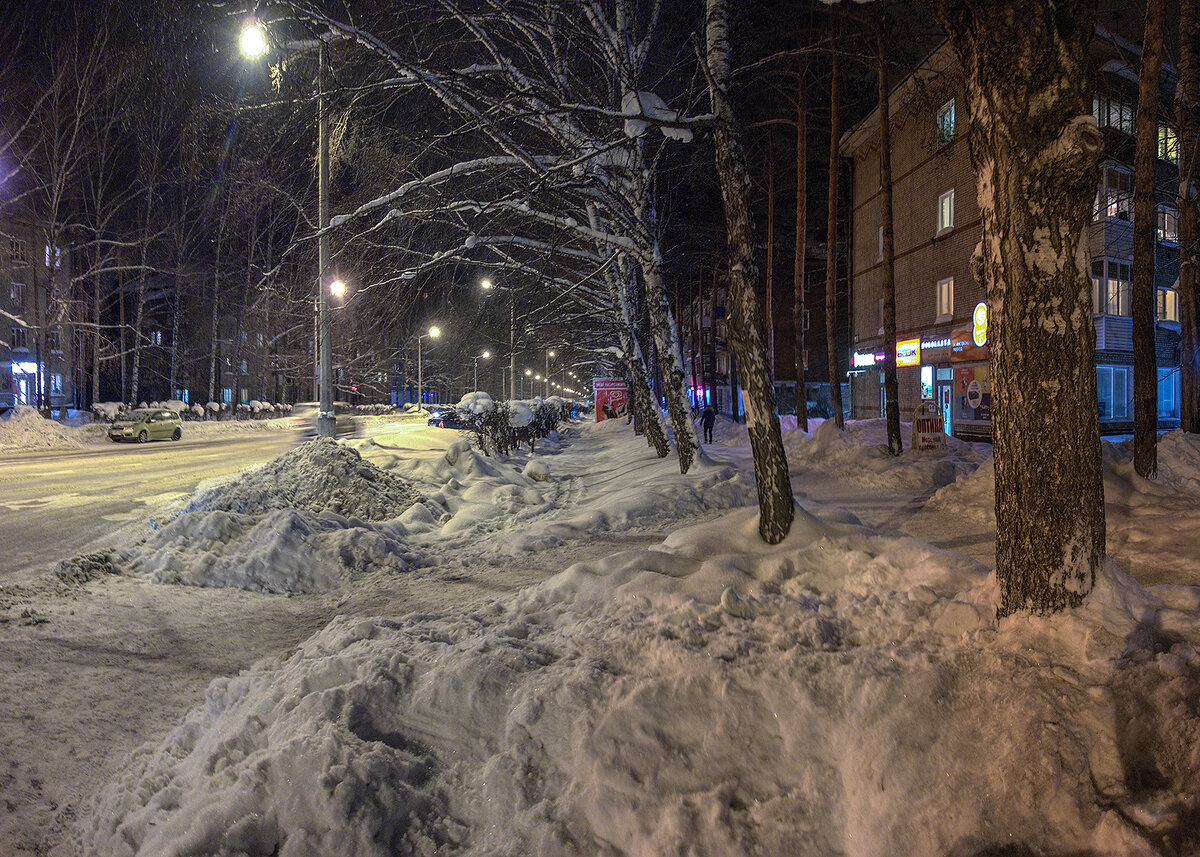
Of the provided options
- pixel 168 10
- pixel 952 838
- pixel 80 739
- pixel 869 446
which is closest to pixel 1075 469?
pixel 952 838

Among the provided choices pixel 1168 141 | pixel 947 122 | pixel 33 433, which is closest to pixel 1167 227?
pixel 1168 141

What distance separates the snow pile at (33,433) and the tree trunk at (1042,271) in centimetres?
2934

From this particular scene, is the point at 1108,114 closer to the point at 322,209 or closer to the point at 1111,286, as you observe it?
the point at 1111,286

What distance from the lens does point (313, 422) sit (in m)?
43.4

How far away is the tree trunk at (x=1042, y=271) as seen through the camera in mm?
3285

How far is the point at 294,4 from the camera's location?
22.6 ft

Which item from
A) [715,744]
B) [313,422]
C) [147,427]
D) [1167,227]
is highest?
[1167,227]

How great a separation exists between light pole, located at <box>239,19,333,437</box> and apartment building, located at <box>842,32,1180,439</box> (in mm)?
18294

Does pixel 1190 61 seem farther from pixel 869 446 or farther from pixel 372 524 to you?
pixel 372 524

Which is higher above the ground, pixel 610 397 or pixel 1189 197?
pixel 1189 197

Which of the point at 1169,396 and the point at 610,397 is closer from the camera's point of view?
the point at 1169,396

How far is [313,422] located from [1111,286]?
42.4 meters

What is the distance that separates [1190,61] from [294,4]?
1273cm

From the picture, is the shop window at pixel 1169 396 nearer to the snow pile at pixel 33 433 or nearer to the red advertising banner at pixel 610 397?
the red advertising banner at pixel 610 397
